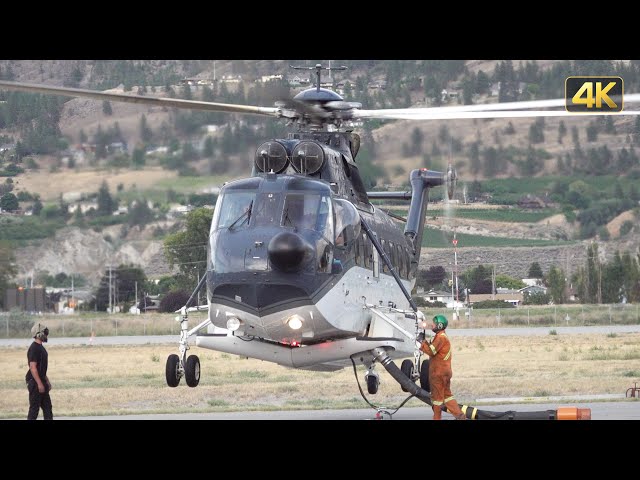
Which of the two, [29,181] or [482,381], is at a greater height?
[29,181]

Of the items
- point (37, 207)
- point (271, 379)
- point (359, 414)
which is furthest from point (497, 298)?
point (359, 414)

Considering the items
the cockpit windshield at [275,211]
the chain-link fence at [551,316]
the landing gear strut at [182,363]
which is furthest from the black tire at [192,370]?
the chain-link fence at [551,316]

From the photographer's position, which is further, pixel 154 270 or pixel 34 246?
pixel 154 270

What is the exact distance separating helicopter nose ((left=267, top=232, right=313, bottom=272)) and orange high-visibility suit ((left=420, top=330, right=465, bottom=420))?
2458 mm

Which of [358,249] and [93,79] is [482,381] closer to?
[358,249]

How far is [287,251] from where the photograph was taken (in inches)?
764

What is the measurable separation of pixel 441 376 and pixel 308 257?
273 cm

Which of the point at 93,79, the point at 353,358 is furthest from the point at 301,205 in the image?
the point at 93,79

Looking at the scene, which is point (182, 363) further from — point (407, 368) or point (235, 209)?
point (407, 368)

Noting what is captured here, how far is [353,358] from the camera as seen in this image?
22500mm

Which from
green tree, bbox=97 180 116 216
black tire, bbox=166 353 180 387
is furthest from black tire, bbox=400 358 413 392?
green tree, bbox=97 180 116 216

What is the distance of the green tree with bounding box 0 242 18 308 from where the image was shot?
151 feet

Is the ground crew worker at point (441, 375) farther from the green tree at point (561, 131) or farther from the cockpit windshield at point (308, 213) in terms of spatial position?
the green tree at point (561, 131)

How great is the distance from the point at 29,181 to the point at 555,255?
26042mm
